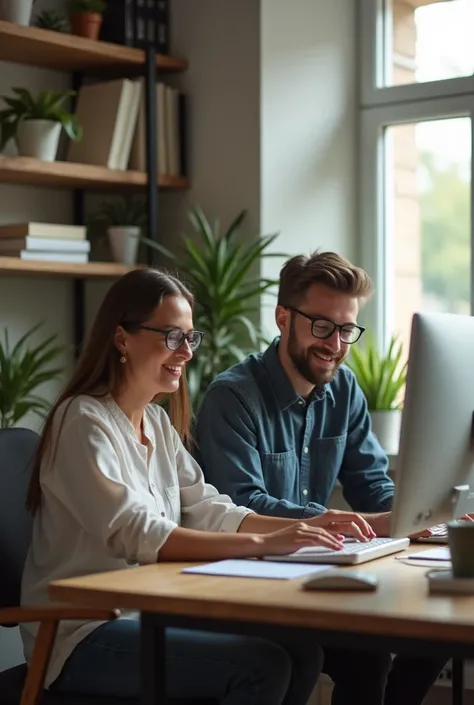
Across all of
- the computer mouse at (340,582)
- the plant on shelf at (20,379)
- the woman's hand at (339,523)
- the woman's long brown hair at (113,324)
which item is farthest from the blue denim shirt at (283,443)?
the plant on shelf at (20,379)

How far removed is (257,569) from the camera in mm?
1953

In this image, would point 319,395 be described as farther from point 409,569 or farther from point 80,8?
point 80,8

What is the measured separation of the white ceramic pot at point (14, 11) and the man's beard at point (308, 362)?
1430 millimetres

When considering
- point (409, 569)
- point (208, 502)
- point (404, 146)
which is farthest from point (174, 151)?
point (409, 569)

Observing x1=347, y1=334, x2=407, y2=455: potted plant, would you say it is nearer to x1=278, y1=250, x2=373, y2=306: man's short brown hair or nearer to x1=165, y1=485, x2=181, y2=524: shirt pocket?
x1=278, y1=250, x2=373, y2=306: man's short brown hair

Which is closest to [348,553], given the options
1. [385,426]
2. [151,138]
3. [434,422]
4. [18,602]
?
[434,422]

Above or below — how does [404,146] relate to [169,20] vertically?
below

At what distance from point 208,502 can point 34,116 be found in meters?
1.59

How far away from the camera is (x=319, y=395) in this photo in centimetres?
285

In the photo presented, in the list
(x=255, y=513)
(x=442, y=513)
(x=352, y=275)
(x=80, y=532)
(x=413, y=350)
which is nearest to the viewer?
(x=413, y=350)

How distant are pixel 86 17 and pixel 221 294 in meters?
0.97

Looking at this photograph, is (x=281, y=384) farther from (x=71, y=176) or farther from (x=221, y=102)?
(x=221, y=102)

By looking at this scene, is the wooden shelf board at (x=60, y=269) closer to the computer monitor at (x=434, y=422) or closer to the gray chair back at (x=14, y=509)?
the gray chair back at (x=14, y=509)

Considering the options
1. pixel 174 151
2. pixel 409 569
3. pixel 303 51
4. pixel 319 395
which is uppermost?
pixel 303 51
